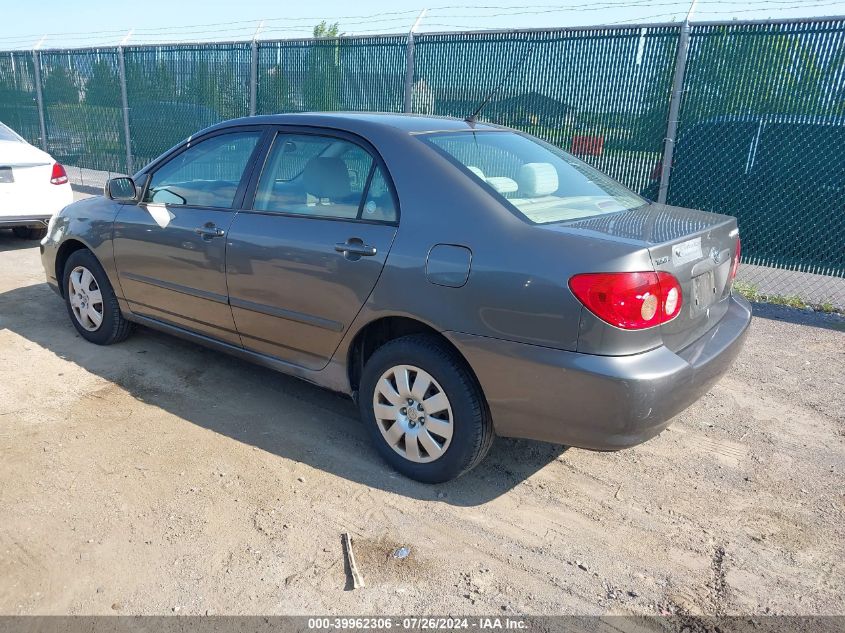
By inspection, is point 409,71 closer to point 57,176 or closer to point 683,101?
point 683,101

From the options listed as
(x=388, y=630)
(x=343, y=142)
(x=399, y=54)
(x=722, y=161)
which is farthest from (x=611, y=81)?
(x=388, y=630)

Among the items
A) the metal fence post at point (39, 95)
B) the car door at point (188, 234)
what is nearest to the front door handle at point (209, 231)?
the car door at point (188, 234)

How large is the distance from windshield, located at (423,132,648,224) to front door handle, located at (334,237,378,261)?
59 centimetres

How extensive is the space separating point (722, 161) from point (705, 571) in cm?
505

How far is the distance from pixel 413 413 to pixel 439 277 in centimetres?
68

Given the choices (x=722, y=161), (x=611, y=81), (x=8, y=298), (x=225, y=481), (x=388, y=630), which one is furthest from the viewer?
(x=611, y=81)

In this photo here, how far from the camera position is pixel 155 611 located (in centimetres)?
247

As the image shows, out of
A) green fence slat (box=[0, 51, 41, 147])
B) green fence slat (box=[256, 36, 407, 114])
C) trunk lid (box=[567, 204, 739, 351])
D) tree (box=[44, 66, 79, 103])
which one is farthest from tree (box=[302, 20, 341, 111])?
green fence slat (box=[0, 51, 41, 147])

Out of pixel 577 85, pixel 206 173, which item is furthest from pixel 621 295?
pixel 577 85

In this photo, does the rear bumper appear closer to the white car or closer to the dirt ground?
the white car

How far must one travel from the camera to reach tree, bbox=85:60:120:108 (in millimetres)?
12773

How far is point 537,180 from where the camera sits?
3508 millimetres

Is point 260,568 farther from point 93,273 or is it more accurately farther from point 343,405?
point 93,273

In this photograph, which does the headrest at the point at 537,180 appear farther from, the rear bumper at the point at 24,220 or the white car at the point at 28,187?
the rear bumper at the point at 24,220
